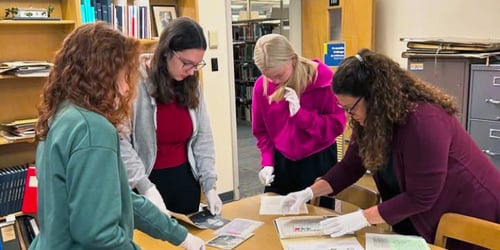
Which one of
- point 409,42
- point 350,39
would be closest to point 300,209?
point 409,42

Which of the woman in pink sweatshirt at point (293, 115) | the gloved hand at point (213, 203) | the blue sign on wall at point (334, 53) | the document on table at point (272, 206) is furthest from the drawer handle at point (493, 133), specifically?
the gloved hand at point (213, 203)

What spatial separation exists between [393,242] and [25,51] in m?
2.34

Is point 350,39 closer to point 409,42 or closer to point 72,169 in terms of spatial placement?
point 409,42

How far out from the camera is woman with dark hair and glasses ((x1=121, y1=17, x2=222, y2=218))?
1.66 metres

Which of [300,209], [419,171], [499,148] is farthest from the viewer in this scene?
[499,148]

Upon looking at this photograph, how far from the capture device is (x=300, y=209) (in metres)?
1.77

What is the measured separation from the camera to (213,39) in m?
3.48

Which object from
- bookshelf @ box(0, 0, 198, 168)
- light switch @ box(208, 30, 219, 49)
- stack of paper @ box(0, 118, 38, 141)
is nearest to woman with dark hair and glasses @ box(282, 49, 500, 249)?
bookshelf @ box(0, 0, 198, 168)

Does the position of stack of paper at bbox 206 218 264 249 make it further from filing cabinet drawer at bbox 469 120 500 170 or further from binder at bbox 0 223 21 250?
filing cabinet drawer at bbox 469 120 500 170

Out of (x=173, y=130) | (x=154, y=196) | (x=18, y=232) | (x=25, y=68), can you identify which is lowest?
(x=18, y=232)

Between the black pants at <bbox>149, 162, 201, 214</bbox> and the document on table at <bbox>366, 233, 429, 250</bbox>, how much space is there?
761mm

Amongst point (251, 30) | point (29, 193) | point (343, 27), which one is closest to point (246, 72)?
point (251, 30)

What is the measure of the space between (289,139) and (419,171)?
0.73 m

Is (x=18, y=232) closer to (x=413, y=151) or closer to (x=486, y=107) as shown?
(x=413, y=151)
